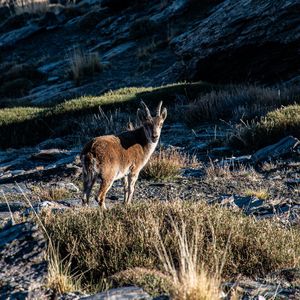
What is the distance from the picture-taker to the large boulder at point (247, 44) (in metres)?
19.6

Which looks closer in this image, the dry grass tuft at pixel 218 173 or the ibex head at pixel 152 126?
the ibex head at pixel 152 126

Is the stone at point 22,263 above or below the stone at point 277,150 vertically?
above

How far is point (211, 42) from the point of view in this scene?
2112 centimetres

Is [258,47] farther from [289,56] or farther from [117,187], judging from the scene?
[117,187]

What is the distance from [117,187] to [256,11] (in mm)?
11553

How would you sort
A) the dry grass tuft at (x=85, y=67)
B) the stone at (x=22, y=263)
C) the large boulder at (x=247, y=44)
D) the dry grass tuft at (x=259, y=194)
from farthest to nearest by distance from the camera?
the dry grass tuft at (x=85, y=67) → the large boulder at (x=247, y=44) → the dry grass tuft at (x=259, y=194) → the stone at (x=22, y=263)

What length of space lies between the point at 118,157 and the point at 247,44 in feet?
41.2

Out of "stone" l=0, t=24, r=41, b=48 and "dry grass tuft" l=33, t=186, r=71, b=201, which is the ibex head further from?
"stone" l=0, t=24, r=41, b=48

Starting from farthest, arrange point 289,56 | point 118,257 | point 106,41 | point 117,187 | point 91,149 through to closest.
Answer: point 106,41 → point 289,56 → point 117,187 → point 91,149 → point 118,257

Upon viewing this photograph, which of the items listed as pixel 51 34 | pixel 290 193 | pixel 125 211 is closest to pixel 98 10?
pixel 51 34

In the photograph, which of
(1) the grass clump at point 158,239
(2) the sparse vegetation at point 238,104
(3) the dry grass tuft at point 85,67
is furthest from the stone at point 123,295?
(3) the dry grass tuft at point 85,67

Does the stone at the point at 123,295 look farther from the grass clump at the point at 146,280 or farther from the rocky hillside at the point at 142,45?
the rocky hillside at the point at 142,45

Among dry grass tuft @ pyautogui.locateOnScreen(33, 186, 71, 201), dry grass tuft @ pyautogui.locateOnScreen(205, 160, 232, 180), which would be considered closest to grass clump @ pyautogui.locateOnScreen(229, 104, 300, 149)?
dry grass tuft @ pyautogui.locateOnScreen(205, 160, 232, 180)

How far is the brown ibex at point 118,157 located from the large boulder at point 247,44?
10.7 metres
